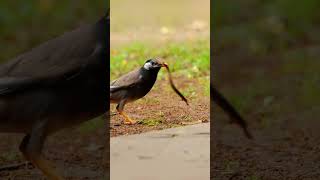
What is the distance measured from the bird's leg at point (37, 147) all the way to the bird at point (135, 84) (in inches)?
13.0

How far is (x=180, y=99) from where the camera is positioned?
389 cm

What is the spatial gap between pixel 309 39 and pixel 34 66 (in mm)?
5955

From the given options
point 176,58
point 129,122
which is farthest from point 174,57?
point 129,122

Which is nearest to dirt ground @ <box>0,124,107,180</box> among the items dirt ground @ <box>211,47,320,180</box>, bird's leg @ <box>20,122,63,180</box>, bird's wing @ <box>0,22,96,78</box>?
dirt ground @ <box>211,47,320,180</box>


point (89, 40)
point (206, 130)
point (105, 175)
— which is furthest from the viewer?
point (105, 175)

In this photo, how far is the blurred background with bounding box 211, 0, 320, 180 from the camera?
5.10m

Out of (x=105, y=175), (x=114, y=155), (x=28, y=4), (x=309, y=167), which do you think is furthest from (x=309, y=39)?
(x=114, y=155)

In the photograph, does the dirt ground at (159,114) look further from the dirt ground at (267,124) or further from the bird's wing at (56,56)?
the dirt ground at (267,124)

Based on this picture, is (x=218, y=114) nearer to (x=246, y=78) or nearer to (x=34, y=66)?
(x=34, y=66)

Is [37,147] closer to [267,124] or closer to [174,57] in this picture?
[174,57]

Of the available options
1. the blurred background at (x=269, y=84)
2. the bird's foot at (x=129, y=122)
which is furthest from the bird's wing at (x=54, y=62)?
the blurred background at (x=269, y=84)

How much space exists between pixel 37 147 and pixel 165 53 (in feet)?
3.88

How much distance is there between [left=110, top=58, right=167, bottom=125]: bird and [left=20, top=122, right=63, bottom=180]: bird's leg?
33 cm

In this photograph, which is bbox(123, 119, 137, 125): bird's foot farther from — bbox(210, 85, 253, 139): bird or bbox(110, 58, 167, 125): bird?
bbox(210, 85, 253, 139): bird
